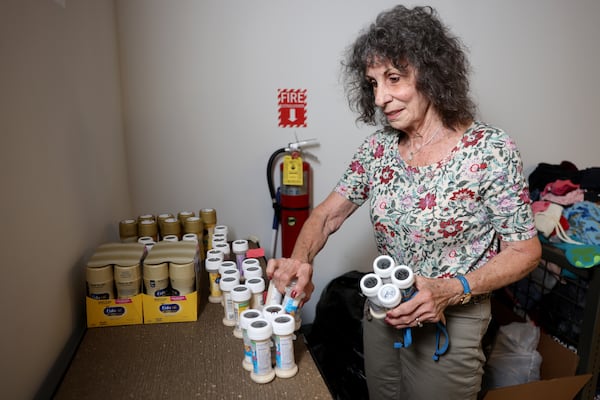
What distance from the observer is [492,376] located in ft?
6.31

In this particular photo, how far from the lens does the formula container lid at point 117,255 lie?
1250 mm

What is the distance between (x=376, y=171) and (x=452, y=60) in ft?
1.24

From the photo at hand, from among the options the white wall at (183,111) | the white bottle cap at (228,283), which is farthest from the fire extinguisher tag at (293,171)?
the white bottle cap at (228,283)

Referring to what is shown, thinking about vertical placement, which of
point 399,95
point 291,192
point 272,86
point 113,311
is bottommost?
point 113,311

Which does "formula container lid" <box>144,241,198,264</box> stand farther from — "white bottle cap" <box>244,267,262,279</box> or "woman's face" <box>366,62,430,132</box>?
"woman's face" <box>366,62,430,132</box>

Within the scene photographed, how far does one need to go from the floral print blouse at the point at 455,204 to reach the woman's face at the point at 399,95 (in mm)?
111

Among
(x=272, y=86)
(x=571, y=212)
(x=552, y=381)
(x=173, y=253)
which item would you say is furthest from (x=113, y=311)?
(x=571, y=212)

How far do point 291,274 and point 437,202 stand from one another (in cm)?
45

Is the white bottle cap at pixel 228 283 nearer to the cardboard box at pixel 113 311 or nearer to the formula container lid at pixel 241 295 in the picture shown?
the formula container lid at pixel 241 295

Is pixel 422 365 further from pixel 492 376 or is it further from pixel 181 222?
pixel 181 222

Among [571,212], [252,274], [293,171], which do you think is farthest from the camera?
[293,171]

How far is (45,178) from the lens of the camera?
1.10 meters

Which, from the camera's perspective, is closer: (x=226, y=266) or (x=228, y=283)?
(x=228, y=283)

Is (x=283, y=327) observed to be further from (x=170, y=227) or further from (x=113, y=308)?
(x=170, y=227)
